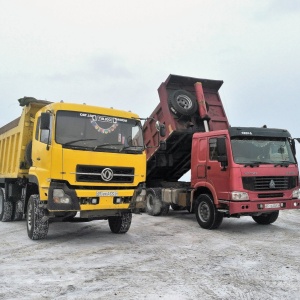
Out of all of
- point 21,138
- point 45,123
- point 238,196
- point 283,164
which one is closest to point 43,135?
point 45,123

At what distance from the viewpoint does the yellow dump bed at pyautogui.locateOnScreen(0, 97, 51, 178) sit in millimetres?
8852

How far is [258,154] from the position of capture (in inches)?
337

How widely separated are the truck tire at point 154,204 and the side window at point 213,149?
127 inches

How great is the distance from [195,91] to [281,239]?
541 centimetres

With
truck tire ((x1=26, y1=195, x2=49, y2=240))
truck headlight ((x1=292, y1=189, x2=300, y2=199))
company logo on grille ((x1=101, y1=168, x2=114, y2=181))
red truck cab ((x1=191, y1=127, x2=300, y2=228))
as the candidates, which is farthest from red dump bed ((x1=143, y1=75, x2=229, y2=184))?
truck tire ((x1=26, y1=195, x2=49, y2=240))

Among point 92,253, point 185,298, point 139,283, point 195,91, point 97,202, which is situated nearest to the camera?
point 185,298

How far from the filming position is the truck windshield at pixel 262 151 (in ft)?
27.5

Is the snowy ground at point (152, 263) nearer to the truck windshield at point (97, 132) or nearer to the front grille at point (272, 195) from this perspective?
the front grille at point (272, 195)

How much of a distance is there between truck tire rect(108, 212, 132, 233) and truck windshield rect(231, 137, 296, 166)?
2820mm

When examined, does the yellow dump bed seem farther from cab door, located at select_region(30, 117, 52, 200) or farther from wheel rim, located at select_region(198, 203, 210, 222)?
wheel rim, located at select_region(198, 203, 210, 222)

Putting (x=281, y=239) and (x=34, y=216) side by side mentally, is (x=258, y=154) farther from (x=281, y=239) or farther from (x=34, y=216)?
(x=34, y=216)

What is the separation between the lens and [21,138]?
8930 mm

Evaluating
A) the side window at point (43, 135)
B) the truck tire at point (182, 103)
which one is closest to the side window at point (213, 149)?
the truck tire at point (182, 103)

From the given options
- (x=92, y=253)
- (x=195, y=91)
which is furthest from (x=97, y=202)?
(x=195, y=91)
